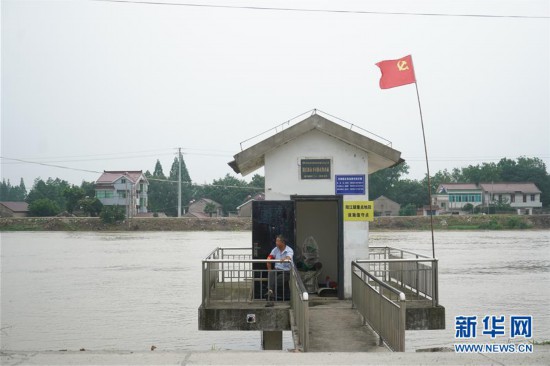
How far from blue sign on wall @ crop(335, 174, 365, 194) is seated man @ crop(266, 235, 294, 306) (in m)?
2.10

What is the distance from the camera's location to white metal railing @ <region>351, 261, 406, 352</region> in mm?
8977

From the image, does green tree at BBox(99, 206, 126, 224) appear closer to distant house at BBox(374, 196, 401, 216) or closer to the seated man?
distant house at BBox(374, 196, 401, 216)

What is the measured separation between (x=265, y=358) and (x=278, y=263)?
13.4 feet

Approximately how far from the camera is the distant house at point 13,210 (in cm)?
10053

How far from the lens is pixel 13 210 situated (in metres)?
102

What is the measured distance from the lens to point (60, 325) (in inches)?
808

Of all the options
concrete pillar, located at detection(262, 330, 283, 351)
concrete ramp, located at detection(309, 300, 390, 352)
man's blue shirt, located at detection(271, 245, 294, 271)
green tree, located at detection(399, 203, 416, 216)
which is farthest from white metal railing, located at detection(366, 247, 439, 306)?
green tree, located at detection(399, 203, 416, 216)

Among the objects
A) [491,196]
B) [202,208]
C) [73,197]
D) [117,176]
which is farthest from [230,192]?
[491,196]

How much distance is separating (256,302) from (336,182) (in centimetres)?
327

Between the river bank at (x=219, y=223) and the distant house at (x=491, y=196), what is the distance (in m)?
15.5

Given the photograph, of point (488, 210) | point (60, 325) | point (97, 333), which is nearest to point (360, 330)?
point (97, 333)

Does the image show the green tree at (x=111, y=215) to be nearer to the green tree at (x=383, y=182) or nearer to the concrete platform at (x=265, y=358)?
the green tree at (x=383, y=182)

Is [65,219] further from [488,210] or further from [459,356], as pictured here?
[459,356]

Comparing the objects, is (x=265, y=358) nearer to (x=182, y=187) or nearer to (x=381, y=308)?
(x=381, y=308)
